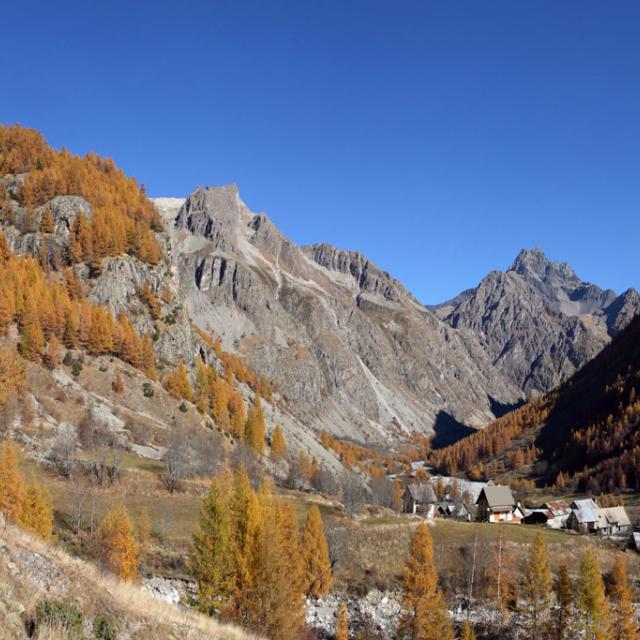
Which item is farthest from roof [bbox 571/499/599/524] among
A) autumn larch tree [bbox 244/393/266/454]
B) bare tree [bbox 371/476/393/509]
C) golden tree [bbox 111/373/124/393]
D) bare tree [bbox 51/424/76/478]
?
bare tree [bbox 51/424/76/478]

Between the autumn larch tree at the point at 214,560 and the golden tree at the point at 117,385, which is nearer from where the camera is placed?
the autumn larch tree at the point at 214,560

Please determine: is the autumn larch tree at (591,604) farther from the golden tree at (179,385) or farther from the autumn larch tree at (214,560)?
the golden tree at (179,385)

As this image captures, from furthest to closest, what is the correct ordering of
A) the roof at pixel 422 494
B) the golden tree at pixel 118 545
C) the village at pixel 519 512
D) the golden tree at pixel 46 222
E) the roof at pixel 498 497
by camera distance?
the roof at pixel 422 494
the golden tree at pixel 46 222
the roof at pixel 498 497
the village at pixel 519 512
the golden tree at pixel 118 545

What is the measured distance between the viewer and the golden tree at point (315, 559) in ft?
177

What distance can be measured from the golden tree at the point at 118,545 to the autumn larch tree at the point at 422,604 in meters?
23.4

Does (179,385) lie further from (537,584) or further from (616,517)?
(616,517)

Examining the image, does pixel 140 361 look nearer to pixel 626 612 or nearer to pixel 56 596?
pixel 626 612

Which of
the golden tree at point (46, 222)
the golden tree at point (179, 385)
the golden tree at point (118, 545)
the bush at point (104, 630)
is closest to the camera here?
the bush at point (104, 630)

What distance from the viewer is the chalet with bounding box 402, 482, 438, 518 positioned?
125 meters

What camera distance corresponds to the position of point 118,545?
42.8m

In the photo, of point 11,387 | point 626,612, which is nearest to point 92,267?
point 11,387

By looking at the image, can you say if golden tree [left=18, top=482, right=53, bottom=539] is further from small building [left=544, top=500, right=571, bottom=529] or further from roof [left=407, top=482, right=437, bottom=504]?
small building [left=544, top=500, right=571, bottom=529]

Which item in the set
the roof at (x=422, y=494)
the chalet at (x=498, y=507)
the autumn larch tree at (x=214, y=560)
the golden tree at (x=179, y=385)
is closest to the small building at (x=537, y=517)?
the chalet at (x=498, y=507)

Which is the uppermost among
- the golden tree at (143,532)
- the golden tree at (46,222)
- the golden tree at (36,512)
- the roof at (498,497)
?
the golden tree at (46,222)
